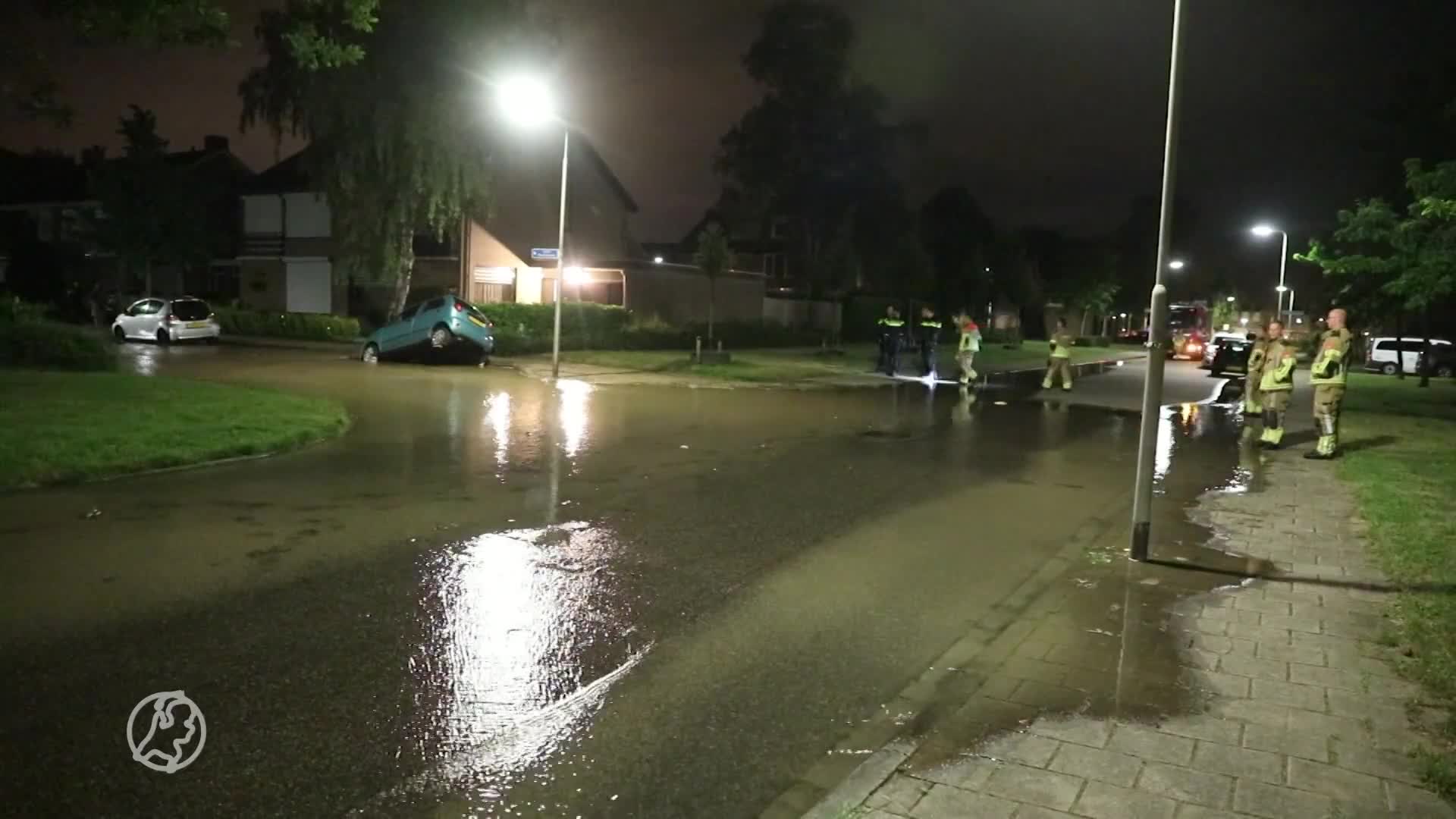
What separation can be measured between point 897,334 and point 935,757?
80.0 ft

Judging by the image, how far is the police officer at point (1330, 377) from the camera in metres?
13.0

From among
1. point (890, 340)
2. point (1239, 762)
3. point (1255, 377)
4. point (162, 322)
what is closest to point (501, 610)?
point (1239, 762)

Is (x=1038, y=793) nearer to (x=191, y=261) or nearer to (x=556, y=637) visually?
(x=556, y=637)

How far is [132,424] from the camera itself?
1233 cm

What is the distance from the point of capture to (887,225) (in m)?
54.9

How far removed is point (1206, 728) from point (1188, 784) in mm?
661

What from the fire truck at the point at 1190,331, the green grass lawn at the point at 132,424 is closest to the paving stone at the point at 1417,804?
the green grass lawn at the point at 132,424

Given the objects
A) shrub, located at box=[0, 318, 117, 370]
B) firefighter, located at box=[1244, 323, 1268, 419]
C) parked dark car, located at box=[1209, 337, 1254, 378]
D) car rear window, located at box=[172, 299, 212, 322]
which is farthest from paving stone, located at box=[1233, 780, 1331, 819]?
car rear window, located at box=[172, 299, 212, 322]

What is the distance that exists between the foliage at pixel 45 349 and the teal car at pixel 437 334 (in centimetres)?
625

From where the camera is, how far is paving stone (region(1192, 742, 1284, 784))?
13.9 feet

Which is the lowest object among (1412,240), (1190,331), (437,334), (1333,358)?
(437,334)

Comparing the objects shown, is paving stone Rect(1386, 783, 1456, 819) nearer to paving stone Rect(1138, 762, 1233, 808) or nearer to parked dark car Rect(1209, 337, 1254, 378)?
paving stone Rect(1138, 762, 1233, 808)

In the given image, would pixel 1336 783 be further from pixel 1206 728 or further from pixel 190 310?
pixel 190 310

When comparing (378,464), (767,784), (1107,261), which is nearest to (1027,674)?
(767,784)
